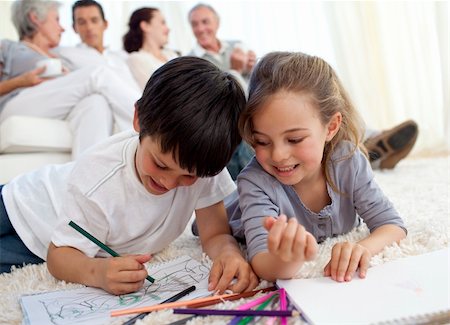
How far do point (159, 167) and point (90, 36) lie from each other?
1759 millimetres

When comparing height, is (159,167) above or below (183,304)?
above

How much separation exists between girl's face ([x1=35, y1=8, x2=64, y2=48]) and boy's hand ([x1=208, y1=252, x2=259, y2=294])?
5.89ft

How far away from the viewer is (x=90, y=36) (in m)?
2.30

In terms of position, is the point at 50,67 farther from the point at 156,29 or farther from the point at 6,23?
the point at 6,23

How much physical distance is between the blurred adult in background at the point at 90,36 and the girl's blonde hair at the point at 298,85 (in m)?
1.48

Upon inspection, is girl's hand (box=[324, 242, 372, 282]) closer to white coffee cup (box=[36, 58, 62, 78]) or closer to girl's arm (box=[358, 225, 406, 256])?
girl's arm (box=[358, 225, 406, 256])

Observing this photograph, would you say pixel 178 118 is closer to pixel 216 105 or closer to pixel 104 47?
pixel 216 105

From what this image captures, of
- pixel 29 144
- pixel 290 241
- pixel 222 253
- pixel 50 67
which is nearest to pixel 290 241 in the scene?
pixel 290 241

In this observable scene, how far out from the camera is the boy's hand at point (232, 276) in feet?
2.23

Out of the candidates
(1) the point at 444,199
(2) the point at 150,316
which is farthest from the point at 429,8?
(2) the point at 150,316

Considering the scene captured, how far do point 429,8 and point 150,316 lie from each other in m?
2.27

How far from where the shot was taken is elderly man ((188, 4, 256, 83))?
231cm

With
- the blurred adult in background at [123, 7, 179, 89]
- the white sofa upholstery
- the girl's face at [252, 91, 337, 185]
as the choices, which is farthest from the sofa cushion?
the girl's face at [252, 91, 337, 185]

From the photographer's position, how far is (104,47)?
2.44 m
